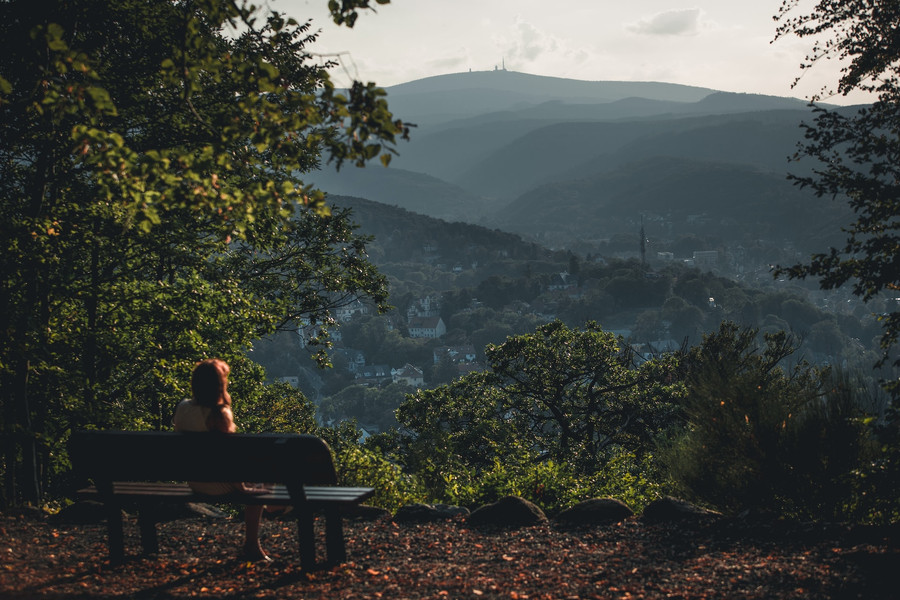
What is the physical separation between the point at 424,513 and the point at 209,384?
2343 mm

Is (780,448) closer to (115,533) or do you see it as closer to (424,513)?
(424,513)

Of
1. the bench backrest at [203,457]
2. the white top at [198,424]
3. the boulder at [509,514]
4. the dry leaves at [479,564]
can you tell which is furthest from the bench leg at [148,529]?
the boulder at [509,514]

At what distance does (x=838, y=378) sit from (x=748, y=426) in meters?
1.26

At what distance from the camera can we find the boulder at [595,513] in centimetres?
566

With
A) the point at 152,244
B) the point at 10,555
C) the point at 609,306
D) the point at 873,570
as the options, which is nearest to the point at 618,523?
the point at 873,570

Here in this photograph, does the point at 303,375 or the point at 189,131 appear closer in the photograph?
the point at 189,131

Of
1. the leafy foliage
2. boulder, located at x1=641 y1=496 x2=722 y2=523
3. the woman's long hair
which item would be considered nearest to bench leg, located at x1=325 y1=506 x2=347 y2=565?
the woman's long hair

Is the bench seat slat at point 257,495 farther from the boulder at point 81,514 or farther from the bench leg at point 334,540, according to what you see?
the boulder at point 81,514

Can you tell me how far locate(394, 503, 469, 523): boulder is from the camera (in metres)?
5.86

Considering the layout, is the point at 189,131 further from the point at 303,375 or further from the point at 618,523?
the point at 303,375

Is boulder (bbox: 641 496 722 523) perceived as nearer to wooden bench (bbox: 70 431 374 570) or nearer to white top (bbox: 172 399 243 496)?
wooden bench (bbox: 70 431 374 570)

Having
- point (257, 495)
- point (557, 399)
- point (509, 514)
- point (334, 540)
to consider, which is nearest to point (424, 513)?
point (509, 514)

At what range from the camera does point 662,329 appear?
12019 centimetres

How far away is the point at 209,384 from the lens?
4.32 metres
